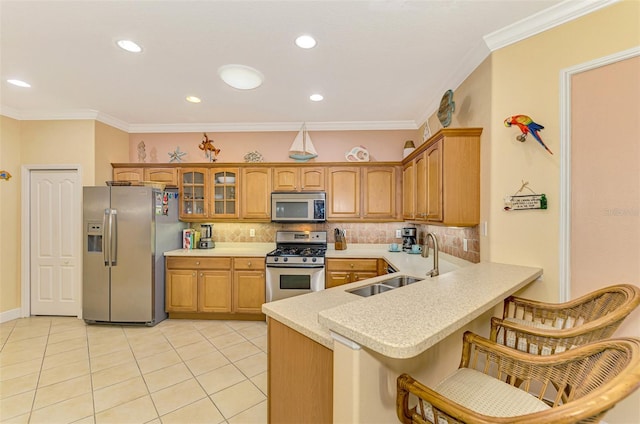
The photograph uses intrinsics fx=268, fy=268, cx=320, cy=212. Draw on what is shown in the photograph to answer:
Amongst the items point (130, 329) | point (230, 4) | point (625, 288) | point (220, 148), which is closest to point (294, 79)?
point (230, 4)

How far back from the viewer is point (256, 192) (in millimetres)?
3906

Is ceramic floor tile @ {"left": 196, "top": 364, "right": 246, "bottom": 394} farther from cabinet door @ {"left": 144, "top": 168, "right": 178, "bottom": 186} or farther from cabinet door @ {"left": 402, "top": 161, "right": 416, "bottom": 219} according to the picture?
cabinet door @ {"left": 144, "top": 168, "right": 178, "bottom": 186}

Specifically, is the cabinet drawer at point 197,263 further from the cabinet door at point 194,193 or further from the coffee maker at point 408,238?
the coffee maker at point 408,238

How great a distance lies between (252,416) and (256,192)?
2.69 m

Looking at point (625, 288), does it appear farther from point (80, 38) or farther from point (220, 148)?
point (220, 148)

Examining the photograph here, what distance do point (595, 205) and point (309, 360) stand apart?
1.94 meters

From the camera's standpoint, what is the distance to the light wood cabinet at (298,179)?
3.89 m

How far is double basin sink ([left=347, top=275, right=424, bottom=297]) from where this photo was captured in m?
1.88

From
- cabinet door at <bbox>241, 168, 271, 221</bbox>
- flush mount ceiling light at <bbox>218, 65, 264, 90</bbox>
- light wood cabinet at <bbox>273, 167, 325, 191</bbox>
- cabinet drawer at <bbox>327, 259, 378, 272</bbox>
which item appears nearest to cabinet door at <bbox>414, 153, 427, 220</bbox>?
cabinet drawer at <bbox>327, 259, 378, 272</bbox>

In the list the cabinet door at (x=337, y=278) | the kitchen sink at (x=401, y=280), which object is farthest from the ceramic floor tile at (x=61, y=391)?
the kitchen sink at (x=401, y=280)

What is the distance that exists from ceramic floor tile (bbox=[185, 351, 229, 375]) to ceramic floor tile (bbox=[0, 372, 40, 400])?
1173 mm

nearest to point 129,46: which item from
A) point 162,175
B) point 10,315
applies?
point 162,175

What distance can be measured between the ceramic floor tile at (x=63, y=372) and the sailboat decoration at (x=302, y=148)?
326cm

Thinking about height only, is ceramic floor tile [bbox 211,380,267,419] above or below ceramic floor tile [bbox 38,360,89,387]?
below
